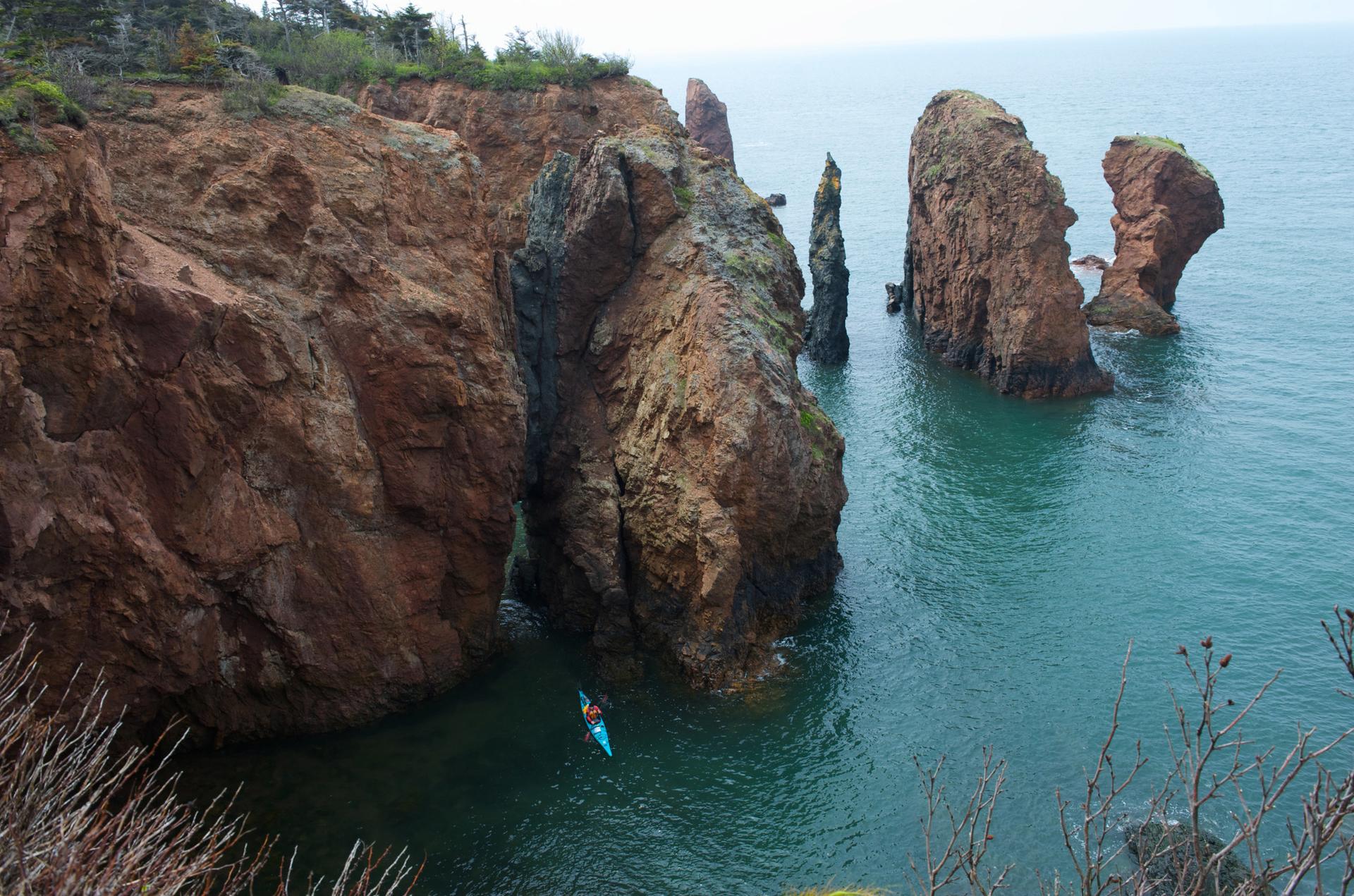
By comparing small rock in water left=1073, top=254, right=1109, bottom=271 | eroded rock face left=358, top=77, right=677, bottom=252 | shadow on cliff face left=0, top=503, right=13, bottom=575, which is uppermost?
eroded rock face left=358, top=77, right=677, bottom=252

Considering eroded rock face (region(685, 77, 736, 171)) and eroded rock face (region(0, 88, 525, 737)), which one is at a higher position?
eroded rock face (region(685, 77, 736, 171))

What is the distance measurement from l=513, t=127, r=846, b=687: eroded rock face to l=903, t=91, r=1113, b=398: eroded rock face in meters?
22.3

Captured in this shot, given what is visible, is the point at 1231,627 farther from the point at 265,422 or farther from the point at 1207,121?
the point at 1207,121

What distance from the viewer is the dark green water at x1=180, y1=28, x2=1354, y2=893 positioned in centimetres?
2450

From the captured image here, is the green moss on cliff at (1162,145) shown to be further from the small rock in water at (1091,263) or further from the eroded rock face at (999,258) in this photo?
the small rock in water at (1091,263)

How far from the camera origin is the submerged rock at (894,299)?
237 ft

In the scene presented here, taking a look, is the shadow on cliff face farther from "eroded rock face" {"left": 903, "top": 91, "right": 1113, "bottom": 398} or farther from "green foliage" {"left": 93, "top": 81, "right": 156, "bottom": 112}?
"eroded rock face" {"left": 903, "top": 91, "right": 1113, "bottom": 398}

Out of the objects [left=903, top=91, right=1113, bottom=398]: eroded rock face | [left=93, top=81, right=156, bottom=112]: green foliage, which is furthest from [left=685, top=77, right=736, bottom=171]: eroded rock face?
[left=93, top=81, right=156, bottom=112]: green foliage

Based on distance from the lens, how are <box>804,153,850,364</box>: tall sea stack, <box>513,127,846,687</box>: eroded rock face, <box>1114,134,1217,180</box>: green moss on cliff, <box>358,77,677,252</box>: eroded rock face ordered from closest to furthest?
1. <box>513,127,846,687</box>: eroded rock face
2. <box>358,77,677,252</box>: eroded rock face
3. <box>804,153,850,364</box>: tall sea stack
4. <box>1114,134,1217,180</box>: green moss on cliff

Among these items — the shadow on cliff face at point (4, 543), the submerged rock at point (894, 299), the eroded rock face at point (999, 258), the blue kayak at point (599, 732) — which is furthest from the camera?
the submerged rock at point (894, 299)

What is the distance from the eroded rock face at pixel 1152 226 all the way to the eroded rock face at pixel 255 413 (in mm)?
46259

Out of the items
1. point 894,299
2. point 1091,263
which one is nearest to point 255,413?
point 894,299

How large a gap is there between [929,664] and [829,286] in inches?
1355

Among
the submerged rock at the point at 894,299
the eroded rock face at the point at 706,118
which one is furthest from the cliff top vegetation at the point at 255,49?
the eroded rock face at the point at 706,118
